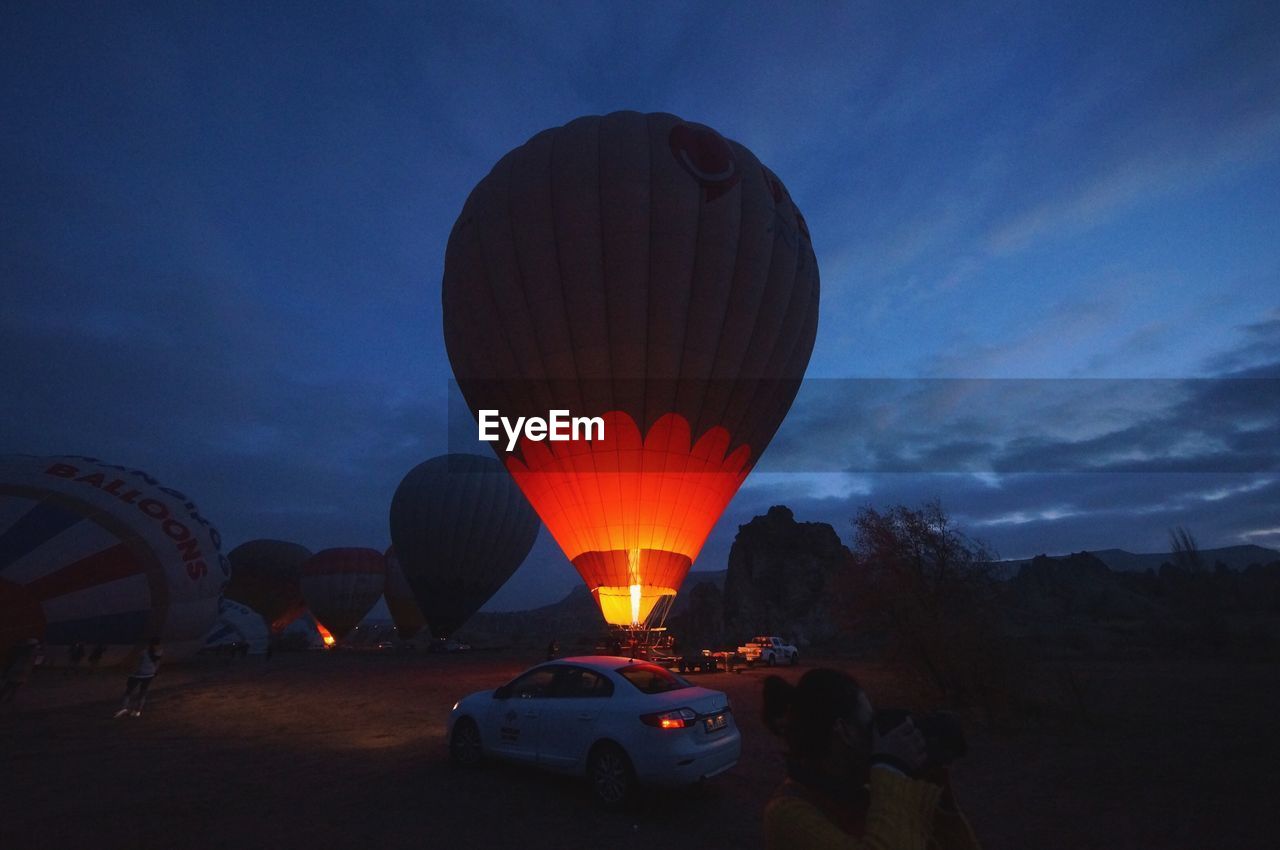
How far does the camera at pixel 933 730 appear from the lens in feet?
6.51

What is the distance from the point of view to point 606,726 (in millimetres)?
6809

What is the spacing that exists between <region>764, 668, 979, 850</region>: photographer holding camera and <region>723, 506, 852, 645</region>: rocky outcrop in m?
55.1

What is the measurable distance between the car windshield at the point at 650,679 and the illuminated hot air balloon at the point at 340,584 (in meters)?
49.1

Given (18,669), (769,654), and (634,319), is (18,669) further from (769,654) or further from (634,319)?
(769,654)

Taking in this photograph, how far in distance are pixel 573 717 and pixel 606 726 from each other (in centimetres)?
56

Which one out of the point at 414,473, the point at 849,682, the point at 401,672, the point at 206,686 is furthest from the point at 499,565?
the point at 849,682

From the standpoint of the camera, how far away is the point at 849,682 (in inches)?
83.1

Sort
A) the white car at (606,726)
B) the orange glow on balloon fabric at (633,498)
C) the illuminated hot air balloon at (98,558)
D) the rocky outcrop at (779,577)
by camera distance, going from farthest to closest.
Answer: the rocky outcrop at (779,577) < the orange glow on balloon fabric at (633,498) < the illuminated hot air balloon at (98,558) < the white car at (606,726)

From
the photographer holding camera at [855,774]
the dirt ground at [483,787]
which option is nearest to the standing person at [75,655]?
the dirt ground at [483,787]

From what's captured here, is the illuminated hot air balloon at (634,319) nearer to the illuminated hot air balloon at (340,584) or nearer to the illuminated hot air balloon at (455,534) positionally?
the illuminated hot air balloon at (455,534)

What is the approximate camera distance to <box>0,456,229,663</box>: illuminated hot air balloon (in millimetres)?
15266

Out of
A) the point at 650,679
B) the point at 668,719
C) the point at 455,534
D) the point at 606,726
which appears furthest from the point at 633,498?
the point at 455,534

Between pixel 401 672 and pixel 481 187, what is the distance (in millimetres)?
18840

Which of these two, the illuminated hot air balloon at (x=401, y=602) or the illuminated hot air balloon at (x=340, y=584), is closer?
the illuminated hot air balloon at (x=340, y=584)
